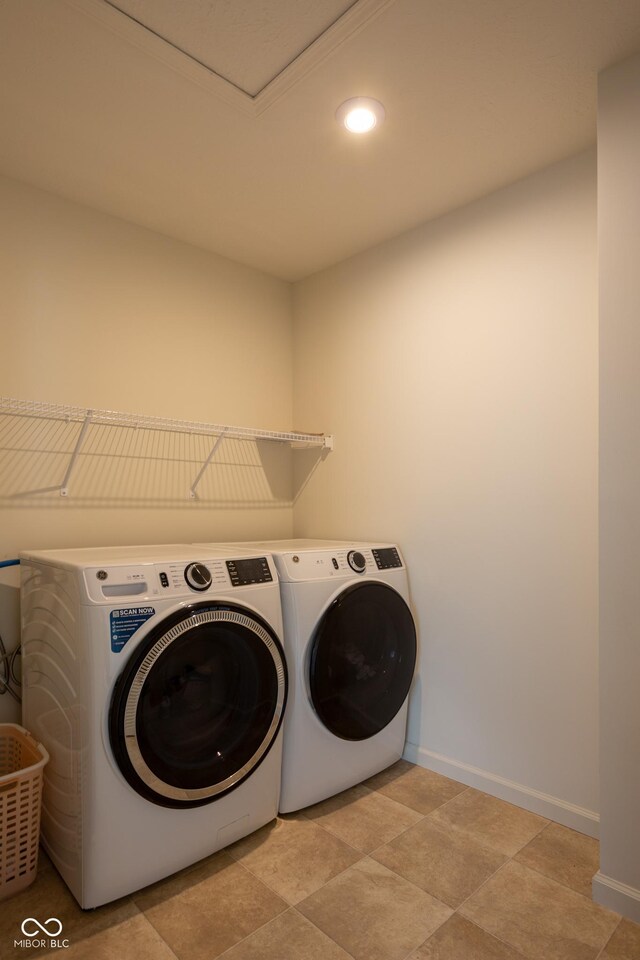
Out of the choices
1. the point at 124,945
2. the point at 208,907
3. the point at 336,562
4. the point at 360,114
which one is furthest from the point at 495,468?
the point at 124,945

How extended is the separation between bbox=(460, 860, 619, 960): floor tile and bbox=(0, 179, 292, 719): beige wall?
1.70m

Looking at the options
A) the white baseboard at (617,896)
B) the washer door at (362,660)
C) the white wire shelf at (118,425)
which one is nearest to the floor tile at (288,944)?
the washer door at (362,660)

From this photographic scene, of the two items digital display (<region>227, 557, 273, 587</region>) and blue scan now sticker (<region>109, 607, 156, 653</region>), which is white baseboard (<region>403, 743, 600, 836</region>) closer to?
digital display (<region>227, 557, 273, 587</region>)

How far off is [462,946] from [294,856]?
56 centimetres

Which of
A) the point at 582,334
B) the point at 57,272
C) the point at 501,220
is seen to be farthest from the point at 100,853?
the point at 501,220

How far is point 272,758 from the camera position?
1.85 m

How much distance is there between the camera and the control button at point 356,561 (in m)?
2.14

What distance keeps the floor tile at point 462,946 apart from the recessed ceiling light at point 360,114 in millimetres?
2354

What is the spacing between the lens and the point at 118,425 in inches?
91.8

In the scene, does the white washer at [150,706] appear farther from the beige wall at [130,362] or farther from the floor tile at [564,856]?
the floor tile at [564,856]

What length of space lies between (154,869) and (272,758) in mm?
452

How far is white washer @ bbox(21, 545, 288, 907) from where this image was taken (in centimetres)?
147

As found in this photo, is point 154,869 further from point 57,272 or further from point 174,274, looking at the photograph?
point 174,274

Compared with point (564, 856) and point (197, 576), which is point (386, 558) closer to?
point (197, 576)
